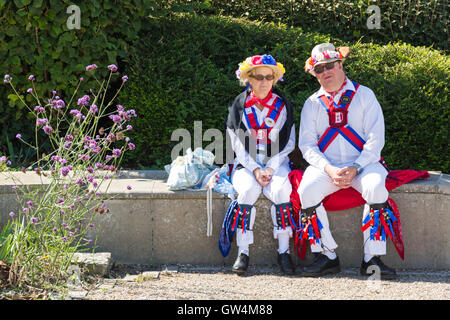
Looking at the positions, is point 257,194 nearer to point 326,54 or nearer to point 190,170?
point 190,170

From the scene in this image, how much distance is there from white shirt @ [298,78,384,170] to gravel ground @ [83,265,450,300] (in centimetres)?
82

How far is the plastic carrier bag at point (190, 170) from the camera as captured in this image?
4.49m

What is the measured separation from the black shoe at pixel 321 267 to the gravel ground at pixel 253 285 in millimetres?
52

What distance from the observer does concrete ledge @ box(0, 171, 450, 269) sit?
4484 mm

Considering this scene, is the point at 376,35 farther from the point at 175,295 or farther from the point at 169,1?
the point at 175,295

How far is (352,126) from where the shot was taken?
4484 mm

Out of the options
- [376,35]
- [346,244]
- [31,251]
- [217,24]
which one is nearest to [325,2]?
[376,35]

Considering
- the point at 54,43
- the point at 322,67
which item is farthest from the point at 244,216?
the point at 54,43

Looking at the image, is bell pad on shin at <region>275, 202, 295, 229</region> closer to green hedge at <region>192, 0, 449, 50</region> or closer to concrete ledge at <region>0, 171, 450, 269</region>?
concrete ledge at <region>0, 171, 450, 269</region>

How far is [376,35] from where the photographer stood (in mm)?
6918

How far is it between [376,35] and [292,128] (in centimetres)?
283

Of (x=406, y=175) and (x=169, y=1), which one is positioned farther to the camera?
(x=169, y=1)

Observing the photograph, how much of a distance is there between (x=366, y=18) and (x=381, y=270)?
3.55 metres

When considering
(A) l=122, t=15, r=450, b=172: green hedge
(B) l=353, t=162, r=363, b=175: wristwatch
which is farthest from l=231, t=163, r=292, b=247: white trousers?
(A) l=122, t=15, r=450, b=172: green hedge
